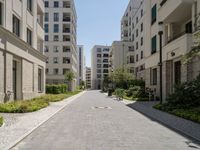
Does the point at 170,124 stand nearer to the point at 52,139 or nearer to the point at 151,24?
the point at 52,139

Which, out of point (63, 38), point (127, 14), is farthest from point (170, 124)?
point (127, 14)

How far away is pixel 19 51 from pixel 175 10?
485 inches

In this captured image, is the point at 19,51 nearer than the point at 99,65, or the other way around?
the point at 19,51

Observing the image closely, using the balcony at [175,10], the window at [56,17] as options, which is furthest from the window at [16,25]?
the window at [56,17]

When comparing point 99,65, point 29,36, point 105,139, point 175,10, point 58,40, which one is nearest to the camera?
point 105,139

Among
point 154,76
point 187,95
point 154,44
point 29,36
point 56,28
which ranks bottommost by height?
point 187,95

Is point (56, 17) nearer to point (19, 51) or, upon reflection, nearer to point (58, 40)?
point (58, 40)

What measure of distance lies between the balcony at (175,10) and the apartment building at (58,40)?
54475 millimetres

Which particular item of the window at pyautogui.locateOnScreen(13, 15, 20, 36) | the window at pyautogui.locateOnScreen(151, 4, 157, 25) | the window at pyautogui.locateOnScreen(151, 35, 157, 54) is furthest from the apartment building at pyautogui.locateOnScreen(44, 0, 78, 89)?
the window at pyautogui.locateOnScreen(13, 15, 20, 36)

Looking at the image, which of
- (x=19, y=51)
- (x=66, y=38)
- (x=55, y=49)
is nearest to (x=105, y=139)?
(x=19, y=51)

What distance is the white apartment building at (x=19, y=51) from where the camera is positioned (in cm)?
2148

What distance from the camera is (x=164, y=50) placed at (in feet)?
91.9

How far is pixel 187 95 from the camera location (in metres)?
18.9

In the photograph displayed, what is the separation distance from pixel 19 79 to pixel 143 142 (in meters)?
19.3
